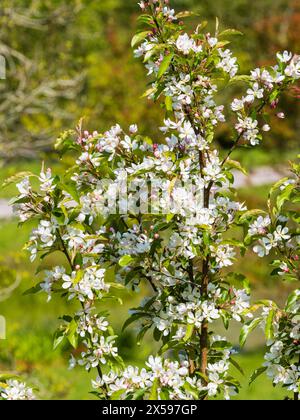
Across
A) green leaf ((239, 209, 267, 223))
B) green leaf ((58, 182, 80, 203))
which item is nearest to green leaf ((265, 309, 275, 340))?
green leaf ((239, 209, 267, 223))

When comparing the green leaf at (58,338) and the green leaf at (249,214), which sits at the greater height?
the green leaf at (249,214)

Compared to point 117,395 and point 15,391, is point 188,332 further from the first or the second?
point 15,391

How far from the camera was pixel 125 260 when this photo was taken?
2896 mm

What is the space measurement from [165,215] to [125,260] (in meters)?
0.25

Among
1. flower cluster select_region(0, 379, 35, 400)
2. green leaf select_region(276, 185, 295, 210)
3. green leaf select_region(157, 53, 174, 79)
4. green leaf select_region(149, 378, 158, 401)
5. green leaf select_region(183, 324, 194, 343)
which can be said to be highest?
green leaf select_region(157, 53, 174, 79)

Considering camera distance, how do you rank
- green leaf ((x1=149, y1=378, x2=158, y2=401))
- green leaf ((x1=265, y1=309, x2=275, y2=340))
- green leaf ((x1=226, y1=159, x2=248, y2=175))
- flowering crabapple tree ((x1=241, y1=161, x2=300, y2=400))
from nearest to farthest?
green leaf ((x1=149, y1=378, x2=158, y2=401)) → green leaf ((x1=265, y1=309, x2=275, y2=340)) → flowering crabapple tree ((x1=241, y1=161, x2=300, y2=400)) → green leaf ((x1=226, y1=159, x2=248, y2=175))

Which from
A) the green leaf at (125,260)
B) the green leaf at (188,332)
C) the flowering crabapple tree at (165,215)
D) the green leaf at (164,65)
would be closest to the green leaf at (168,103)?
the flowering crabapple tree at (165,215)

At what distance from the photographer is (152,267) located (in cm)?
A: 302

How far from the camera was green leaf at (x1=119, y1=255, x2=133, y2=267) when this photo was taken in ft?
9.43

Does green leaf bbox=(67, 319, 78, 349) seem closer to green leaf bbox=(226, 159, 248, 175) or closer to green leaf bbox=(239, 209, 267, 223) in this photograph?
green leaf bbox=(239, 209, 267, 223)

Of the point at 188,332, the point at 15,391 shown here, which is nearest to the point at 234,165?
the point at 188,332

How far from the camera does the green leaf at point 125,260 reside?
2.87m

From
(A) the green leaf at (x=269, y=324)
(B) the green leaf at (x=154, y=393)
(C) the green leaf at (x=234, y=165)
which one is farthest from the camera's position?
(C) the green leaf at (x=234, y=165)

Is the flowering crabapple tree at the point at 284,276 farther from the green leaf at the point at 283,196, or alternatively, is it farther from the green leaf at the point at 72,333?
the green leaf at the point at 72,333
